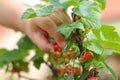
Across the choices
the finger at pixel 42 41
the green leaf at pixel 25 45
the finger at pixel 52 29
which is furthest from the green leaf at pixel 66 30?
the green leaf at pixel 25 45

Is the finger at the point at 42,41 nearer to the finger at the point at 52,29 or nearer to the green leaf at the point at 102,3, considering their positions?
the finger at the point at 52,29

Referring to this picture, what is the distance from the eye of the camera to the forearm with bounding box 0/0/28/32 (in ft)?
3.69

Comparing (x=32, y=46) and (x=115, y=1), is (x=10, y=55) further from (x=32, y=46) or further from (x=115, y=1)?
(x=115, y=1)

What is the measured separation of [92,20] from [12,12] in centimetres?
46

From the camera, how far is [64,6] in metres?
0.80

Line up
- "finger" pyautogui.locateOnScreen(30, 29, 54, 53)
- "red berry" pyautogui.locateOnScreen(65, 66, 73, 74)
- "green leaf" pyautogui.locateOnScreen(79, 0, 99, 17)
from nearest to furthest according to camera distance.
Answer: "green leaf" pyautogui.locateOnScreen(79, 0, 99, 17), "red berry" pyautogui.locateOnScreen(65, 66, 73, 74), "finger" pyautogui.locateOnScreen(30, 29, 54, 53)

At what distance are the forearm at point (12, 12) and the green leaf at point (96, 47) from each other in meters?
0.34

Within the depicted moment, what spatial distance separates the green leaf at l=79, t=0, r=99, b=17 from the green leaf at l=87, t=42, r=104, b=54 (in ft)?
0.27

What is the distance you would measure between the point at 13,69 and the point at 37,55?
181mm

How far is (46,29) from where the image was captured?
3.13 ft

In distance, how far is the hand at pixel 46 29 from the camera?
876 mm

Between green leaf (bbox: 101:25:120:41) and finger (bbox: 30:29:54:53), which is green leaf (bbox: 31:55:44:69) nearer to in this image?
finger (bbox: 30:29:54:53)

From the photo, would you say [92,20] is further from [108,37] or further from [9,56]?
[9,56]

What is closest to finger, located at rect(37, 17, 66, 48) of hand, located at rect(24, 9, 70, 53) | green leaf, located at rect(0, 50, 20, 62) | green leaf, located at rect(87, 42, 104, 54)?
hand, located at rect(24, 9, 70, 53)
